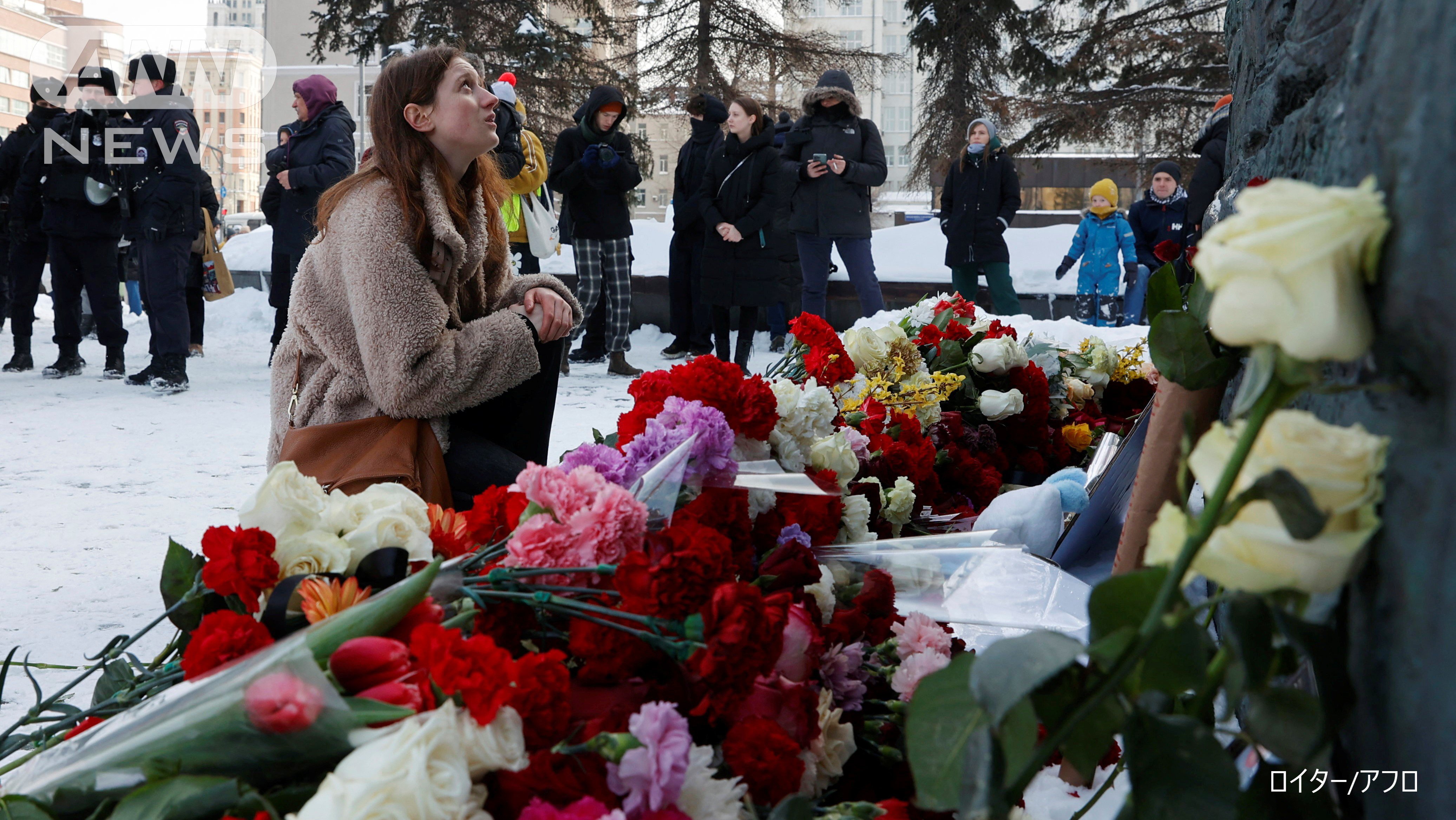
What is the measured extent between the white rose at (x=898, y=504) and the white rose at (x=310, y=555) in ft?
3.15

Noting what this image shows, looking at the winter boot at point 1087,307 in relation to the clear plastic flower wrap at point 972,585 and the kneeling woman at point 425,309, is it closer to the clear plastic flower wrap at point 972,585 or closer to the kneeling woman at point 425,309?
the kneeling woman at point 425,309

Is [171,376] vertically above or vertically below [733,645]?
below

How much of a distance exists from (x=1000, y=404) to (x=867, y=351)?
28 centimetres

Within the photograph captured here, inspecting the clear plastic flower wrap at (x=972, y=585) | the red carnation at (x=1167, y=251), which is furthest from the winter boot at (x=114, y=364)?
the red carnation at (x=1167, y=251)

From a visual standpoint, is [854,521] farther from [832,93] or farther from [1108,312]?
[1108,312]

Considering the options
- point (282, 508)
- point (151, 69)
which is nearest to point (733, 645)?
point (282, 508)

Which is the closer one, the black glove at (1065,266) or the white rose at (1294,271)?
the white rose at (1294,271)

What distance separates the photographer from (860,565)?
1.23 meters

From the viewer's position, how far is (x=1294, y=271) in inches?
16.5

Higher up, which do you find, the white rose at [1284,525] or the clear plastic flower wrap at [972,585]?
the white rose at [1284,525]

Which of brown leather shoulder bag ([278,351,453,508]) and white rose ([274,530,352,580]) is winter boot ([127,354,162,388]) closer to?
brown leather shoulder bag ([278,351,453,508])

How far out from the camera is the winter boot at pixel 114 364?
6.29m

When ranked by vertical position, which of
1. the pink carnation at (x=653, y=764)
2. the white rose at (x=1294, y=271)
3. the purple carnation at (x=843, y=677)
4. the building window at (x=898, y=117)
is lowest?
the purple carnation at (x=843, y=677)

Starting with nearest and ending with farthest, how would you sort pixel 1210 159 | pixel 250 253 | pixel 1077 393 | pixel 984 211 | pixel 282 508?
pixel 282 508 < pixel 1077 393 < pixel 1210 159 < pixel 984 211 < pixel 250 253
